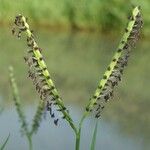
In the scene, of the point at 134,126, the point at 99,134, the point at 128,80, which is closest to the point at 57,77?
the point at 128,80

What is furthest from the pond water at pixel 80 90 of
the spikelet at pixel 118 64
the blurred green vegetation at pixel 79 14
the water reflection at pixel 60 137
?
the spikelet at pixel 118 64

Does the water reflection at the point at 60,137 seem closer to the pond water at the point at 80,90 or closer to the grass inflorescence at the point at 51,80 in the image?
the pond water at the point at 80,90

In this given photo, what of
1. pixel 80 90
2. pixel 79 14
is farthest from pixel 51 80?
pixel 79 14

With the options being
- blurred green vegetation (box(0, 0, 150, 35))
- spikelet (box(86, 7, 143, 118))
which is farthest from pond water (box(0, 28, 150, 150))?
spikelet (box(86, 7, 143, 118))

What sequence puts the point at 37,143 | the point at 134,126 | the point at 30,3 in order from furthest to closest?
the point at 30,3 < the point at 134,126 < the point at 37,143

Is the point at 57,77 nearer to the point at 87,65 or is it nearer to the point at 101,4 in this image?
the point at 87,65

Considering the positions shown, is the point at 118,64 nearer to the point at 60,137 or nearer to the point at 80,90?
the point at 60,137
